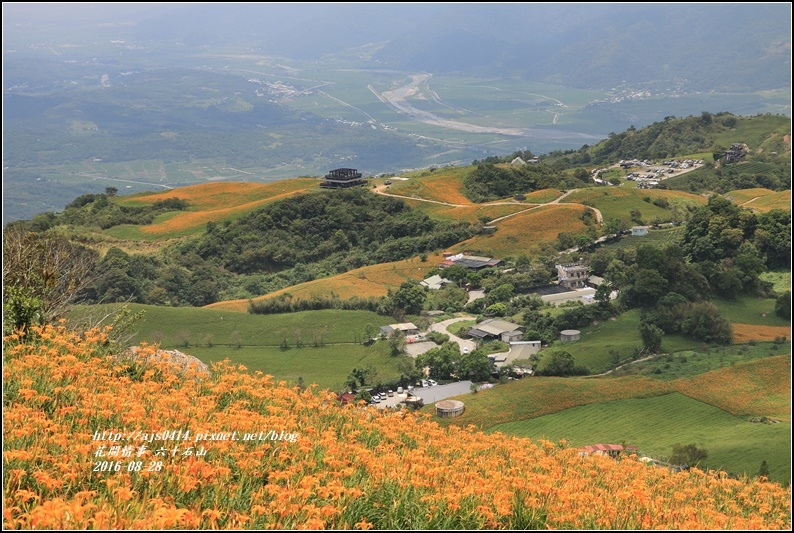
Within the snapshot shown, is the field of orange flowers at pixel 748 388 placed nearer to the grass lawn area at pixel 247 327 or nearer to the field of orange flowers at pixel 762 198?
the grass lawn area at pixel 247 327

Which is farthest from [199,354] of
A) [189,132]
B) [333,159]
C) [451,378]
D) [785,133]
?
[189,132]

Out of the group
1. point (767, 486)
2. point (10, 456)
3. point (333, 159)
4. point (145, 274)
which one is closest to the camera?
point (10, 456)

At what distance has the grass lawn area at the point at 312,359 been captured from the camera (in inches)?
1236

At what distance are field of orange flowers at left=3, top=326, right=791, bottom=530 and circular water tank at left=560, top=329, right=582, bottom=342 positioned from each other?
25345 millimetres

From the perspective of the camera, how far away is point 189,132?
197 meters

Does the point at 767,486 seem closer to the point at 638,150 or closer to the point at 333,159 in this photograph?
the point at 638,150

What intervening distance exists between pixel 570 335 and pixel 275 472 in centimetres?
2948

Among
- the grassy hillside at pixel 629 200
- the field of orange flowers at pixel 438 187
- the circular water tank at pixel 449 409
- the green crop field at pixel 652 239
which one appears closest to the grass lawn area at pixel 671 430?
the circular water tank at pixel 449 409

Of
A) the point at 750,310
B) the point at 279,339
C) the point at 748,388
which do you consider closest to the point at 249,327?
the point at 279,339

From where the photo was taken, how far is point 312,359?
33875 millimetres

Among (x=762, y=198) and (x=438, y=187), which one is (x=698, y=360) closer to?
(x=762, y=198)

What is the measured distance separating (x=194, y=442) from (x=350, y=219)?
A: 53.0 metres

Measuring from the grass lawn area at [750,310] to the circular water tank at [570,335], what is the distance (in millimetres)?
6659

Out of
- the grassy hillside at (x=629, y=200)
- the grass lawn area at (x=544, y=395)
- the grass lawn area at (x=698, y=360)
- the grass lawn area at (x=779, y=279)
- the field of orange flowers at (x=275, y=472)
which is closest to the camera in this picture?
the field of orange flowers at (x=275, y=472)
